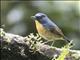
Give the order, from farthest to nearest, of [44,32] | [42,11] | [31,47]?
[42,11]
[31,47]
[44,32]

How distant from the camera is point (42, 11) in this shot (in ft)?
11.4

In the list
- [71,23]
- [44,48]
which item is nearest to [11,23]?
[71,23]

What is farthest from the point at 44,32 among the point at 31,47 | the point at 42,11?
the point at 42,11

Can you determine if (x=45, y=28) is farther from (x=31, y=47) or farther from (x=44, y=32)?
(x=31, y=47)

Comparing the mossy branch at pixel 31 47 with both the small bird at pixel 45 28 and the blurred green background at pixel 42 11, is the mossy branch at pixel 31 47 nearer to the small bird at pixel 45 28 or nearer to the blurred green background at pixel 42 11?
the small bird at pixel 45 28

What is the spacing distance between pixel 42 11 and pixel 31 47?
166 cm

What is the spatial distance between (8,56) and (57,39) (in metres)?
0.25

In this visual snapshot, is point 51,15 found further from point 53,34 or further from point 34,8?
point 53,34

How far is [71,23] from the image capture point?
3.79 metres

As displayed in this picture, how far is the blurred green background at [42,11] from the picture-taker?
Answer: 3432mm

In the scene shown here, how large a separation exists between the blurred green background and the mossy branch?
135 centimetres

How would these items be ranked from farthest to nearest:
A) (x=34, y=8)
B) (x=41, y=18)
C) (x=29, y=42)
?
(x=34, y=8) → (x=29, y=42) → (x=41, y=18)

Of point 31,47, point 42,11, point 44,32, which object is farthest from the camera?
point 42,11

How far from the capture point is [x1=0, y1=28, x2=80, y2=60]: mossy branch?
1811mm
